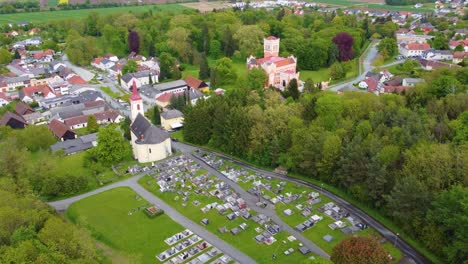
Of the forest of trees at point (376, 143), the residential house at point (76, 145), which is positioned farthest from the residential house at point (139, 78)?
the forest of trees at point (376, 143)

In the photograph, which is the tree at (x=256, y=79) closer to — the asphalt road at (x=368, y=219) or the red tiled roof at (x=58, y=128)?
the asphalt road at (x=368, y=219)

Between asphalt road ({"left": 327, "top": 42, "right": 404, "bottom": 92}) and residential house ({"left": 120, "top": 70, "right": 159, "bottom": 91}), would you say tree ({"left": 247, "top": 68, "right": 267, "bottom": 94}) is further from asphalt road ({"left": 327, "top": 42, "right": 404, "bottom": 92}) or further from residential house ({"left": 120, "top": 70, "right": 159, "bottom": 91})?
residential house ({"left": 120, "top": 70, "right": 159, "bottom": 91})

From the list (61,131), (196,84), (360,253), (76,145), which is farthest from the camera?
(196,84)

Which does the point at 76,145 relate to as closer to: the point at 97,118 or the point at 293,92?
the point at 97,118

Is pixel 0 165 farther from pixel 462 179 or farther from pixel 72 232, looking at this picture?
pixel 462 179

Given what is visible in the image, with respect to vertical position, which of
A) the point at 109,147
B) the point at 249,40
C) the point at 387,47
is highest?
the point at 249,40

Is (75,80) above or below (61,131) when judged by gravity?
above

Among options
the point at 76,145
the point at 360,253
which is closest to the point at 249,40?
the point at 76,145

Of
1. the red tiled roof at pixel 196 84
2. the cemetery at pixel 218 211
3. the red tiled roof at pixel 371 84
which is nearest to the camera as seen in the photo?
the cemetery at pixel 218 211
